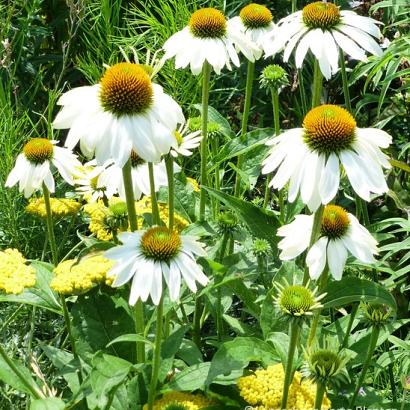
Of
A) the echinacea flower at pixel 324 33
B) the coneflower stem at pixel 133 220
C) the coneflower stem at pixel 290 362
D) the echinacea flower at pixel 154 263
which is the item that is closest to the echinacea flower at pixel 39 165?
the coneflower stem at pixel 133 220

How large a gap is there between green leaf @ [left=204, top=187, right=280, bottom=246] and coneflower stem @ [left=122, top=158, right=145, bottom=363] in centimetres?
30

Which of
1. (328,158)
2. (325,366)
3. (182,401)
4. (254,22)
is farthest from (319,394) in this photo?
(254,22)

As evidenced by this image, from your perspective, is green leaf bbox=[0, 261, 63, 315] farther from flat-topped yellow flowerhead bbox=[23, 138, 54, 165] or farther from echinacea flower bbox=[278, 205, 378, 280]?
echinacea flower bbox=[278, 205, 378, 280]

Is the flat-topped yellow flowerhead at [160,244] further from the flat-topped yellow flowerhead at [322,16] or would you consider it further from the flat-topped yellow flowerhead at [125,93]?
the flat-topped yellow flowerhead at [322,16]

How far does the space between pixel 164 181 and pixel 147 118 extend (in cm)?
38

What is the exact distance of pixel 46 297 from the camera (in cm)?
160

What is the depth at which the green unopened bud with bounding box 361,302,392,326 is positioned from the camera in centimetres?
143

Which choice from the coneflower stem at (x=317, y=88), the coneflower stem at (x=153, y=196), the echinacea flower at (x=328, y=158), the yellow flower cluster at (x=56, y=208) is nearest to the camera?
the echinacea flower at (x=328, y=158)

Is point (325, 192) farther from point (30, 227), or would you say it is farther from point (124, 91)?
point (30, 227)

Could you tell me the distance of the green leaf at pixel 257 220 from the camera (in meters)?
1.65

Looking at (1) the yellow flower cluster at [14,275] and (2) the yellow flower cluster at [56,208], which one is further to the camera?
(2) the yellow flower cluster at [56,208]

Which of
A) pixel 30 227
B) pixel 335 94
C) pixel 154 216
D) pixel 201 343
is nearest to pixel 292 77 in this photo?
pixel 335 94

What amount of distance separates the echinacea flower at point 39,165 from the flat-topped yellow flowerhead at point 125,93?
13.3 inches

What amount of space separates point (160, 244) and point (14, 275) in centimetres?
33
